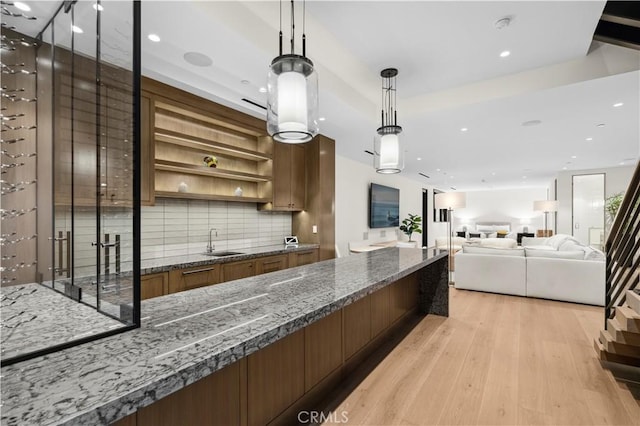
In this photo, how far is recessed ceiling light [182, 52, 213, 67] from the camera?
2.53 metres

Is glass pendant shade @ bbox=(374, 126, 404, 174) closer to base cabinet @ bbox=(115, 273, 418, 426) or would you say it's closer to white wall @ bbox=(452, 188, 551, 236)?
base cabinet @ bbox=(115, 273, 418, 426)

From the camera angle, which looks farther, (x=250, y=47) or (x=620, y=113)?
(x=620, y=113)

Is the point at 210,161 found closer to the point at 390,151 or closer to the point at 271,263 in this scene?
the point at 271,263

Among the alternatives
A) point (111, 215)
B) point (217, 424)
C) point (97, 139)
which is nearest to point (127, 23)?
point (97, 139)

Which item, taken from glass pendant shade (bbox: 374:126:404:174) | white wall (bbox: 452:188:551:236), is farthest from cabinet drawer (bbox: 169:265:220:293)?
white wall (bbox: 452:188:551:236)

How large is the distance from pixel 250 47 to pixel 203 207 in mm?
1969

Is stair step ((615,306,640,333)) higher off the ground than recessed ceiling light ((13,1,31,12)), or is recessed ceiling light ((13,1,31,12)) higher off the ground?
recessed ceiling light ((13,1,31,12))

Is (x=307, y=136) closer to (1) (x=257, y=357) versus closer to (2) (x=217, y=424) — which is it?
(1) (x=257, y=357)

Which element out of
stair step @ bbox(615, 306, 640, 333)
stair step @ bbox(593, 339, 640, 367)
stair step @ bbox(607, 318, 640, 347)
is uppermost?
stair step @ bbox(615, 306, 640, 333)

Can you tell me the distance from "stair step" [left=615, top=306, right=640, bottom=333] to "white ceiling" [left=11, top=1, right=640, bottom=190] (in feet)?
7.34

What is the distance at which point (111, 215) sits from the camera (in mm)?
1216

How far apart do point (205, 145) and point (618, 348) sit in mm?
4192

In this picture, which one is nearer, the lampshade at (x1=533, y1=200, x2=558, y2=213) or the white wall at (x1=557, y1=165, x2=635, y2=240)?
the white wall at (x1=557, y1=165, x2=635, y2=240)

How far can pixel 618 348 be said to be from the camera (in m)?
2.41
